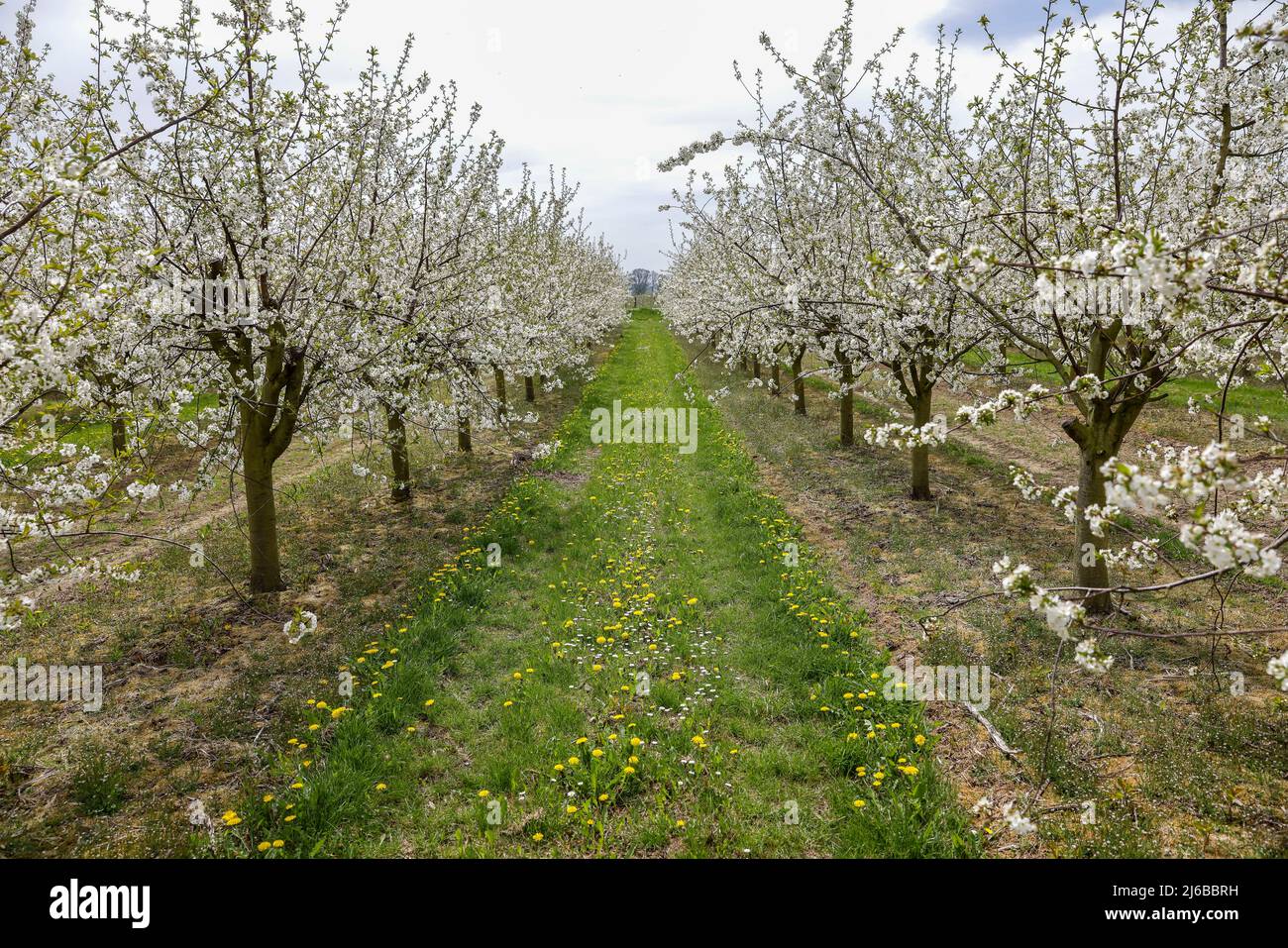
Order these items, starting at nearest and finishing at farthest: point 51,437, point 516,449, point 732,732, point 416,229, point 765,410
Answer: point 51,437, point 732,732, point 416,229, point 516,449, point 765,410

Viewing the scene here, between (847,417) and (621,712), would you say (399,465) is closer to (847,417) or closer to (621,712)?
(621,712)

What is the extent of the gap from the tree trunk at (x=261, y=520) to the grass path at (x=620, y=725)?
2.11 meters

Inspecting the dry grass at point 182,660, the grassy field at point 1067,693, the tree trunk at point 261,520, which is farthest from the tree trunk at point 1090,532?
the tree trunk at point 261,520

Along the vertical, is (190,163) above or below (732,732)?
above

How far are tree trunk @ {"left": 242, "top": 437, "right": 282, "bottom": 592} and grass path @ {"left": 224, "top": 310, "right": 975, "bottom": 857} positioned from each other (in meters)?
2.11

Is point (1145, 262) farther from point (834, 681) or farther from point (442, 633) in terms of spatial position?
point (442, 633)

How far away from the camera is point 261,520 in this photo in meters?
8.45

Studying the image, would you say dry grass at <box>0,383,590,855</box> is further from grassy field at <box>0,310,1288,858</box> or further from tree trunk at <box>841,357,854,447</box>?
tree trunk at <box>841,357,854,447</box>

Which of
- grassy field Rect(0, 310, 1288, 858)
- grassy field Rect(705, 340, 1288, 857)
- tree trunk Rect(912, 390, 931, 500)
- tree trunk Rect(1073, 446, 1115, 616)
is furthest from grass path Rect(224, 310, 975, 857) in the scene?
tree trunk Rect(912, 390, 931, 500)

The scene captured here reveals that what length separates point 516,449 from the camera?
16594 millimetres

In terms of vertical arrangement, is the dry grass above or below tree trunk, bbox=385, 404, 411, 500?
below

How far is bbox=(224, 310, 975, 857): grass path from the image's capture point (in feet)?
15.2
